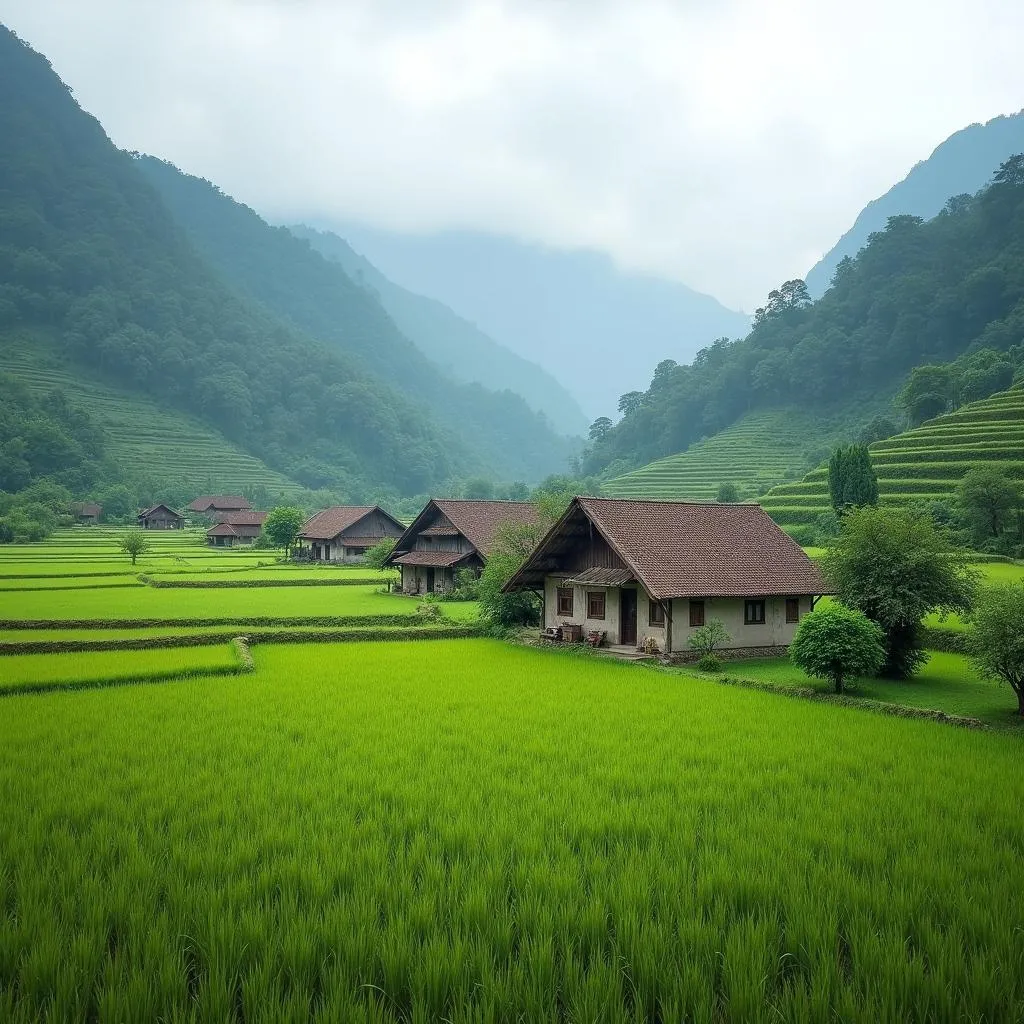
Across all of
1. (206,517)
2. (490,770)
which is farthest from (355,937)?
(206,517)

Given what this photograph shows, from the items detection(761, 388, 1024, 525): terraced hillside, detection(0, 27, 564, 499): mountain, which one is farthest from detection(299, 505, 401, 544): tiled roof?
detection(0, 27, 564, 499): mountain

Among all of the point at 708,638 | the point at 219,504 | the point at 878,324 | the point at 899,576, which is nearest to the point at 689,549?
the point at 708,638

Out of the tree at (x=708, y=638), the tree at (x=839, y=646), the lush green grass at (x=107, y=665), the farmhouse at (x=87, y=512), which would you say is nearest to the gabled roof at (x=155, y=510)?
the farmhouse at (x=87, y=512)

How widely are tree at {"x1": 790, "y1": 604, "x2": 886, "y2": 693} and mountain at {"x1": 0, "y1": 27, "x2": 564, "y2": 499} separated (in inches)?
4170

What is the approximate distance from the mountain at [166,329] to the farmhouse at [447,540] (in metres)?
77.6

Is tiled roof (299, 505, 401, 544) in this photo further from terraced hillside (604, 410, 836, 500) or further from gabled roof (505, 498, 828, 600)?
terraced hillside (604, 410, 836, 500)

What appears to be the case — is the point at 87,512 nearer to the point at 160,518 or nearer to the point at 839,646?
the point at 160,518

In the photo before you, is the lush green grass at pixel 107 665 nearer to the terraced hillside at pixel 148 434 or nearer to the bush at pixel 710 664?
the bush at pixel 710 664

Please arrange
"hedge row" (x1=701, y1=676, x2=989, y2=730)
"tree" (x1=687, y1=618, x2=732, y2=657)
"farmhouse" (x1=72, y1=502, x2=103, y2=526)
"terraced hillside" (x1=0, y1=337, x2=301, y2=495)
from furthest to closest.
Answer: "terraced hillside" (x1=0, y1=337, x2=301, y2=495) → "farmhouse" (x1=72, y1=502, x2=103, y2=526) → "tree" (x1=687, y1=618, x2=732, y2=657) → "hedge row" (x1=701, y1=676, x2=989, y2=730)

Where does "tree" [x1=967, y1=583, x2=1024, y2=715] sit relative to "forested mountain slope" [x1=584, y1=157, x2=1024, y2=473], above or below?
below

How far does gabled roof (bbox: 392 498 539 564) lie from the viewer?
4126 centimetres

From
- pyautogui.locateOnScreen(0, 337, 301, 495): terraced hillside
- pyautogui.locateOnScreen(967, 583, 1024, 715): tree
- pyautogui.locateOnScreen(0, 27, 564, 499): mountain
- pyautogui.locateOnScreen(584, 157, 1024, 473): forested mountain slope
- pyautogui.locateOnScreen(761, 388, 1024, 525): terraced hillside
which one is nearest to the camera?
pyautogui.locateOnScreen(967, 583, 1024, 715): tree

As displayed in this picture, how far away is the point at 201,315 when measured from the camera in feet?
523

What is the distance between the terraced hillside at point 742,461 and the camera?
86.1m
